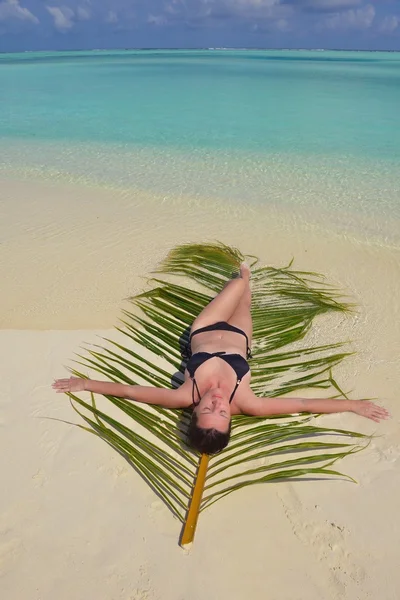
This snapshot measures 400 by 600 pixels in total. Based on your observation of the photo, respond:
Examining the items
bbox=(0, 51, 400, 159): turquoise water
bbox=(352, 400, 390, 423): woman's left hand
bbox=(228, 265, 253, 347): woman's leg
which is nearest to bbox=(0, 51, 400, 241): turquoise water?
bbox=(0, 51, 400, 159): turquoise water

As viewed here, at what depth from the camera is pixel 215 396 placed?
2424 millimetres

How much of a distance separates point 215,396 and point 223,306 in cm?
94

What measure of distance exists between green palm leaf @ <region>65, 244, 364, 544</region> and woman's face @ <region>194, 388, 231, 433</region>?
0.15 m

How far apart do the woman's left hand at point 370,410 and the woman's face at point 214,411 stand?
77 centimetres

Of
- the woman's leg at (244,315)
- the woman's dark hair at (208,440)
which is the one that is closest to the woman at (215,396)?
the woman's dark hair at (208,440)

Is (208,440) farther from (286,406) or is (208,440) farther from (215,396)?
(286,406)

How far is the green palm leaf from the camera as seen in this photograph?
2.25 m

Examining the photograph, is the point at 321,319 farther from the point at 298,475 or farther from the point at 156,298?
the point at 298,475

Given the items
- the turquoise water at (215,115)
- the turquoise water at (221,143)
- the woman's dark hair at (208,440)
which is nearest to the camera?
the woman's dark hair at (208,440)

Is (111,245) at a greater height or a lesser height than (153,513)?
greater

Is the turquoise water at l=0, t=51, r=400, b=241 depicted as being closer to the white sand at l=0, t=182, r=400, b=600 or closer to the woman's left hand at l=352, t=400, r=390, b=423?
the white sand at l=0, t=182, r=400, b=600

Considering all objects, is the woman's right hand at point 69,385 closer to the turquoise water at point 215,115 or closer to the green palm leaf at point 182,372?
the green palm leaf at point 182,372

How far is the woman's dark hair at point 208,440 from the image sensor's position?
223 cm

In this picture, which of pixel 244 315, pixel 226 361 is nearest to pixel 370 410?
pixel 226 361
